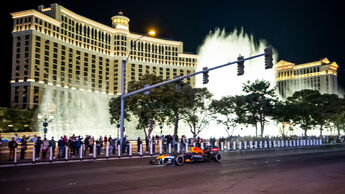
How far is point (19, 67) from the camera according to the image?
97.9 metres

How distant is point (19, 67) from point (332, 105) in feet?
293

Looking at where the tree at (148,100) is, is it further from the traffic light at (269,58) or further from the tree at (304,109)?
the tree at (304,109)

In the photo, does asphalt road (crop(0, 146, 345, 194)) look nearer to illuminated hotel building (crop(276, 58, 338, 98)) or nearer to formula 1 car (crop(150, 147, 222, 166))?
formula 1 car (crop(150, 147, 222, 166))

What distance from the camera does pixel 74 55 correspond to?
112 m

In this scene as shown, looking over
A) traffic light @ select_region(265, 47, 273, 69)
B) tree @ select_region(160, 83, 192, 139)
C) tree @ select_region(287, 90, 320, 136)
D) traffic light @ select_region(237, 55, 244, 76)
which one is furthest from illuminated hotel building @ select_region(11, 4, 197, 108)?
traffic light @ select_region(265, 47, 273, 69)

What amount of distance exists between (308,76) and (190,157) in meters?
165

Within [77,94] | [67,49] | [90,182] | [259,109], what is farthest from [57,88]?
[90,182]

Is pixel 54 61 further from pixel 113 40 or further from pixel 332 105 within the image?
pixel 332 105

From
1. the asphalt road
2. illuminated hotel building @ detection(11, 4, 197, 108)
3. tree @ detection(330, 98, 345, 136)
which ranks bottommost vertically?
the asphalt road

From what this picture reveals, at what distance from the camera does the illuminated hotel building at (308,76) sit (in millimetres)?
159750

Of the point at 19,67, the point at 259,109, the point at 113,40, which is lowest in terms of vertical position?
the point at 259,109

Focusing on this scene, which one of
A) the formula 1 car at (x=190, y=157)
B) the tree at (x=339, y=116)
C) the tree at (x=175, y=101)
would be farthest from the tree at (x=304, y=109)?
the formula 1 car at (x=190, y=157)

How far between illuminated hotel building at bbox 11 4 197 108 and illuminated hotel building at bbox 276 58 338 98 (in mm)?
62062

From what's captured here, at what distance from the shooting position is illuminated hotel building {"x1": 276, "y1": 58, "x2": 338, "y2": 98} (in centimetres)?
15975
